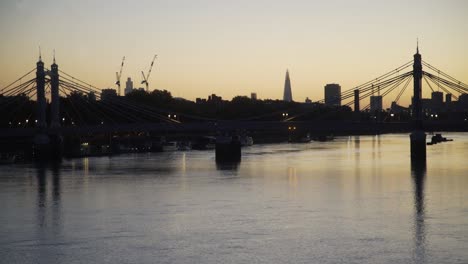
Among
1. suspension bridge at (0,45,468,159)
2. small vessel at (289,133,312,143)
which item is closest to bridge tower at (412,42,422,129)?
suspension bridge at (0,45,468,159)

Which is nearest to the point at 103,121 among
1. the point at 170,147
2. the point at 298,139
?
the point at 170,147

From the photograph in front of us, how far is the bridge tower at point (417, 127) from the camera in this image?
6438 centimetres

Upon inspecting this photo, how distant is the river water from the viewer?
76.8ft

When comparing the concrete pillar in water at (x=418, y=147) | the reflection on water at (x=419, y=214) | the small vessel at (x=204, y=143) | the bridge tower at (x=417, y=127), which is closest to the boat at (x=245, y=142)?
the small vessel at (x=204, y=143)

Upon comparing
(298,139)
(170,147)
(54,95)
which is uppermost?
(54,95)

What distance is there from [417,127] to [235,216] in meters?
40.3

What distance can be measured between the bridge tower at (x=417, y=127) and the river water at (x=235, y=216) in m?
11.6

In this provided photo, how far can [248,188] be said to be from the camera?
41125mm

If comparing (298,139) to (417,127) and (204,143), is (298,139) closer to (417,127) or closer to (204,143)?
(204,143)

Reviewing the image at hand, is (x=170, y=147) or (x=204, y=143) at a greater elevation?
(x=204, y=143)

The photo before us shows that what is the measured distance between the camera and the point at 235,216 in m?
30.4

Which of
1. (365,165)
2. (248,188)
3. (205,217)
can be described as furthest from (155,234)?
(365,165)

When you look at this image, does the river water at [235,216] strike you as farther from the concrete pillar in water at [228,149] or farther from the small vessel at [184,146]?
the small vessel at [184,146]

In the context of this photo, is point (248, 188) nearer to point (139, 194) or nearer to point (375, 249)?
point (139, 194)
